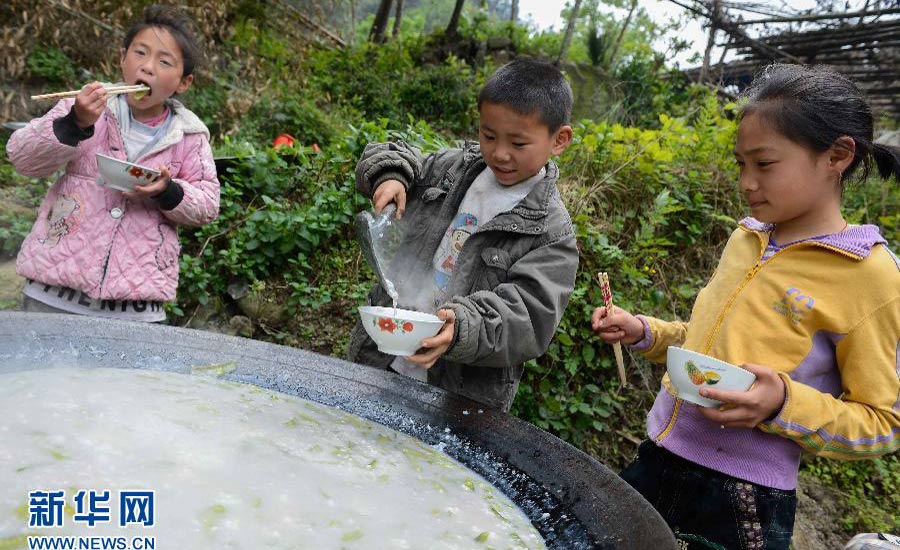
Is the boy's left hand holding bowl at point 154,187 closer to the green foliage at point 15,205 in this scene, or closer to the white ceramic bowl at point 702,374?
the white ceramic bowl at point 702,374

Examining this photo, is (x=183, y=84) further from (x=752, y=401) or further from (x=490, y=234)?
(x=752, y=401)

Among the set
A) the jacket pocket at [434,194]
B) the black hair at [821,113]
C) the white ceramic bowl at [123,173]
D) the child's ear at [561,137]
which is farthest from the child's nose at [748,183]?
the white ceramic bowl at [123,173]

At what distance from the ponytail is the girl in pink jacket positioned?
189 cm

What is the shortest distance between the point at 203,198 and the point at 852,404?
191 centimetres

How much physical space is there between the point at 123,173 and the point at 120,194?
13.3 inches

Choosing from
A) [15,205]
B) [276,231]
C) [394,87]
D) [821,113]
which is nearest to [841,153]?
[821,113]

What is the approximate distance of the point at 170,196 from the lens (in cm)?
215

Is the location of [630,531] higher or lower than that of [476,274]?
lower

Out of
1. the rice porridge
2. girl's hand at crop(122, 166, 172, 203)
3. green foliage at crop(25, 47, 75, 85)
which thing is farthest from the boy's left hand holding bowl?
green foliage at crop(25, 47, 75, 85)

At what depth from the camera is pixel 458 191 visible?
6.70 feet

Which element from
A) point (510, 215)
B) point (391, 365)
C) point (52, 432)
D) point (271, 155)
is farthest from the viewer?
point (271, 155)

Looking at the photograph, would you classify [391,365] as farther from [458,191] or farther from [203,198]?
[203,198]

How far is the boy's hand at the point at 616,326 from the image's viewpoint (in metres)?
1.79

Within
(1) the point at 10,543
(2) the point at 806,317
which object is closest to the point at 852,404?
(2) the point at 806,317
